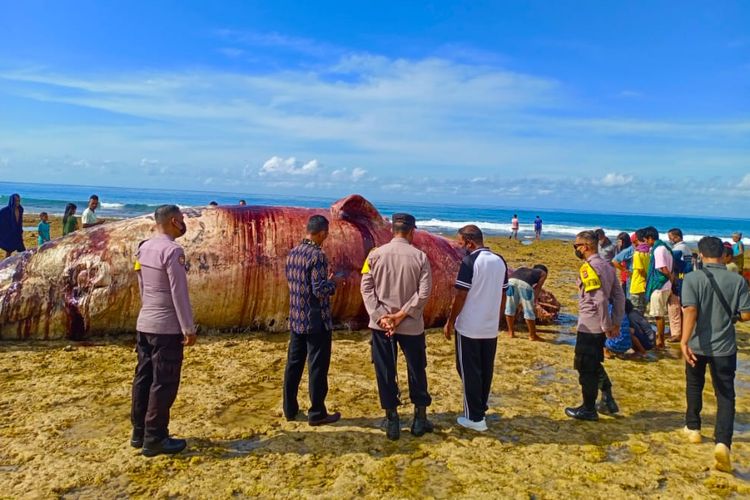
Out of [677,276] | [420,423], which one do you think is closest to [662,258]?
[677,276]

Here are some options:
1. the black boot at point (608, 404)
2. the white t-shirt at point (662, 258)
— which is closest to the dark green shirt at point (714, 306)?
the black boot at point (608, 404)

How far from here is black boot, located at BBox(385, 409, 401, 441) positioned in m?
4.56

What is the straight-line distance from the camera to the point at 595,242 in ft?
17.2

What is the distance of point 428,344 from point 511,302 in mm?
1690

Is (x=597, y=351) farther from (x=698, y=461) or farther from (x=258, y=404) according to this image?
(x=258, y=404)

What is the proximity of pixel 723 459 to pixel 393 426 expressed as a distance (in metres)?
2.68

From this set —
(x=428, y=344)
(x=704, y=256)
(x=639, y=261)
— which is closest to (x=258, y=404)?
(x=428, y=344)

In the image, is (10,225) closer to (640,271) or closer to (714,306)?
(640,271)

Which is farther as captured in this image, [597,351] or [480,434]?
[597,351]

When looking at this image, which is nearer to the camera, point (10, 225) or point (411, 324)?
point (411, 324)

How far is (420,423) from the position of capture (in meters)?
4.67

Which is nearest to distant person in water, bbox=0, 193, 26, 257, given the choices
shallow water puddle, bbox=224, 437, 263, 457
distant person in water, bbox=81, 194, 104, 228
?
distant person in water, bbox=81, 194, 104, 228

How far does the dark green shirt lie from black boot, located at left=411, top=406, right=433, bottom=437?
95.1 inches

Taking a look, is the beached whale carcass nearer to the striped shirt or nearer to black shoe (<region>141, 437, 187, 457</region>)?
the striped shirt
